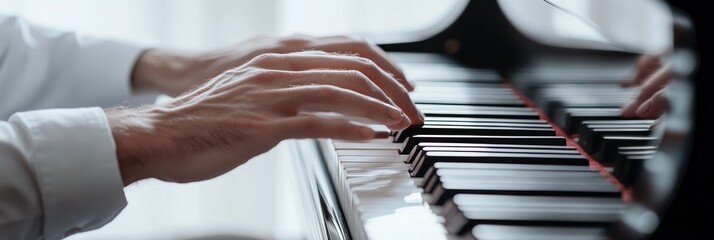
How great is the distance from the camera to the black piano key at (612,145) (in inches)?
29.5

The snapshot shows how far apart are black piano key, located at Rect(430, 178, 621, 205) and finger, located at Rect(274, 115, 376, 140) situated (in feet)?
0.30

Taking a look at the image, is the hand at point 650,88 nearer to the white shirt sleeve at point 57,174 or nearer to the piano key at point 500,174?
the piano key at point 500,174

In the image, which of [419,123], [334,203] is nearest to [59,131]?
[334,203]

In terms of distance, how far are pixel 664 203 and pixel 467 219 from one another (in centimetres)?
16

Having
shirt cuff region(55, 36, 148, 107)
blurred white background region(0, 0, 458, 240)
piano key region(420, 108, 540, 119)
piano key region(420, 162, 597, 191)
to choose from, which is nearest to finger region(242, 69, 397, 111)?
piano key region(420, 162, 597, 191)

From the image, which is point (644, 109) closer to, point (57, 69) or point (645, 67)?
A: point (645, 67)

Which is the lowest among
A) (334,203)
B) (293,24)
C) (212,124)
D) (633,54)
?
(293,24)

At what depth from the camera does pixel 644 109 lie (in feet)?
2.36

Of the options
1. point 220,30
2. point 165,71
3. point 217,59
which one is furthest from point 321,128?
point 220,30

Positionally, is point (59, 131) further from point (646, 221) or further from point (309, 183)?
point (646, 221)

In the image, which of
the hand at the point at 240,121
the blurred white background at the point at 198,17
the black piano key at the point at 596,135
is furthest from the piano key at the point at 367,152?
the blurred white background at the point at 198,17

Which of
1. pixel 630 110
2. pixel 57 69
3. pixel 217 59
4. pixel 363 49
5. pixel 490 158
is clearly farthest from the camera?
pixel 57 69

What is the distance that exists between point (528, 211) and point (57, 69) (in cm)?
96

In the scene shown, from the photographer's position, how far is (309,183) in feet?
3.80
